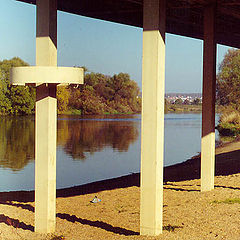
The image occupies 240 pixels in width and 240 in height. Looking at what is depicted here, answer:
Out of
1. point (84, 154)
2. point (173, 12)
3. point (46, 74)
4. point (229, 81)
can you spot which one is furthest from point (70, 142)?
point (46, 74)

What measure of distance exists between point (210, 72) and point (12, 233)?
6055mm

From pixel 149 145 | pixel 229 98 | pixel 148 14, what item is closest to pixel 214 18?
pixel 148 14

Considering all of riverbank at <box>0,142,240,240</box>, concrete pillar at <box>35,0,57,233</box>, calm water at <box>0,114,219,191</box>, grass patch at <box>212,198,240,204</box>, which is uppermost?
concrete pillar at <box>35,0,57,233</box>

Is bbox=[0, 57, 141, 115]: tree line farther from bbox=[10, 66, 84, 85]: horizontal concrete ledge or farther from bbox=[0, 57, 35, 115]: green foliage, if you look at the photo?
bbox=[10, 66, 84, 85]: horizontal concrete ledge

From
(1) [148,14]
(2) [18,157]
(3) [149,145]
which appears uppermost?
(1) [148,14]

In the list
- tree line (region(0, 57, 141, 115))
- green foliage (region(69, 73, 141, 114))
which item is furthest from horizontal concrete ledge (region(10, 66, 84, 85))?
green foliage (region(69, 73, 141, 114))

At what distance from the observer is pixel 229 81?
4412cm

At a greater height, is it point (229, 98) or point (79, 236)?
point (229, 98)

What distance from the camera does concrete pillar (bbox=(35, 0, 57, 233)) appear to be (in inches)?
279

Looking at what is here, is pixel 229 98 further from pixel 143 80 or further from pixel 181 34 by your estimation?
pixel 143 80

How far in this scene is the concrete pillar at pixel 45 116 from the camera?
708 cm

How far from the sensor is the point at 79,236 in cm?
728

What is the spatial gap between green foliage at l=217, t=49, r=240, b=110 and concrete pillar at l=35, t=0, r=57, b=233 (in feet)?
124

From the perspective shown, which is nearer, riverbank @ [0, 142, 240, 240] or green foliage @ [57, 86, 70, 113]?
riverbank @ [0, 142, 240, 240]
